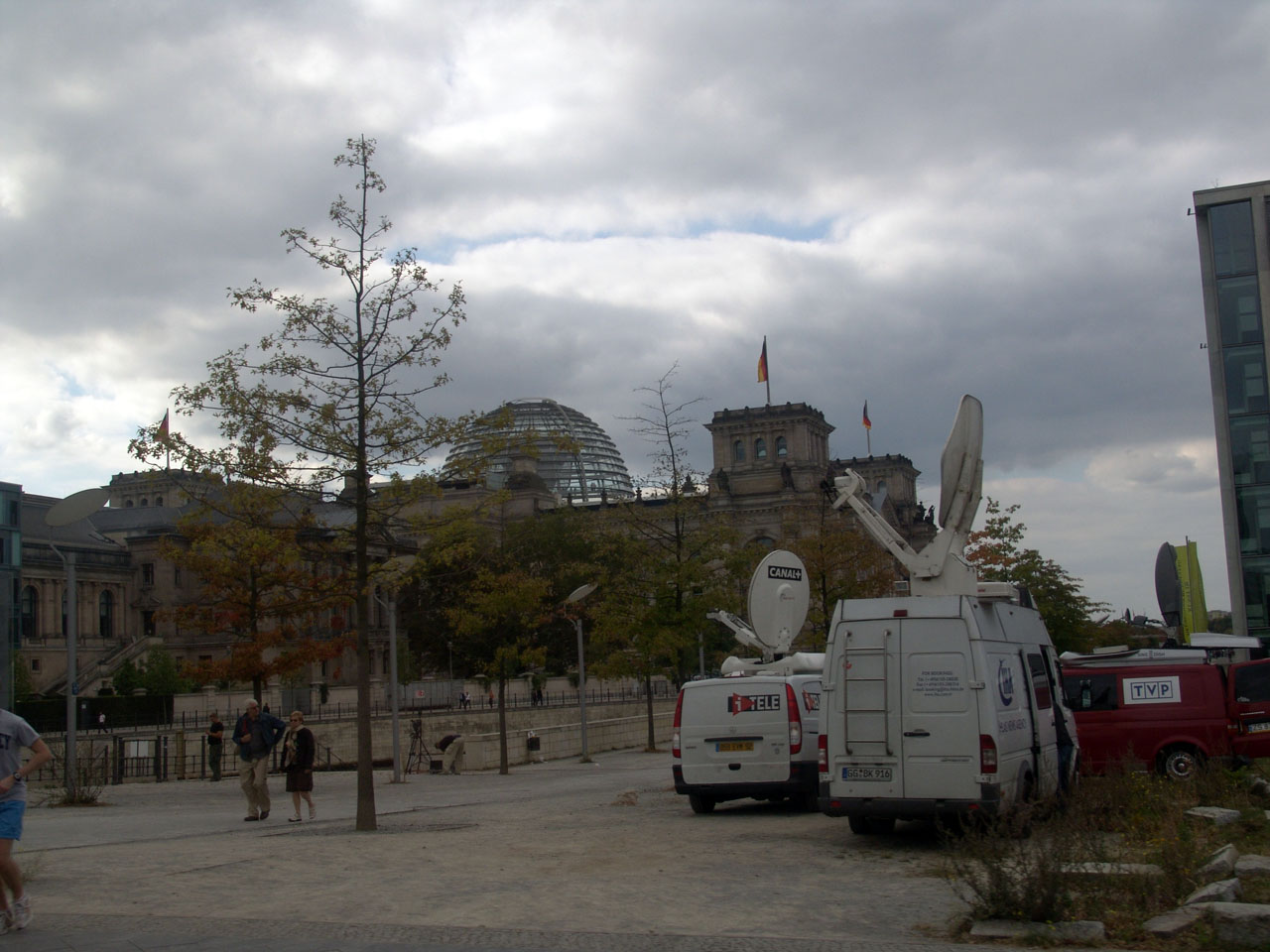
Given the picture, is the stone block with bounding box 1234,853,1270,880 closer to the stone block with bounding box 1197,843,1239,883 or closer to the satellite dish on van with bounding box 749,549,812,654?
the stone block with bounding box 1197,843,1239,883

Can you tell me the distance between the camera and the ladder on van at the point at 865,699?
13453 millimetres

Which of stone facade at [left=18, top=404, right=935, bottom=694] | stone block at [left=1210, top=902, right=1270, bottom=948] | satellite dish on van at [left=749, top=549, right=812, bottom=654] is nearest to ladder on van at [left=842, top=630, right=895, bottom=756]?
stone block at [left=1210, top=902, right=1270, bottom=948]

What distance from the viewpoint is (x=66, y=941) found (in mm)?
9164

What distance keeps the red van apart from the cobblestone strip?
448 inches

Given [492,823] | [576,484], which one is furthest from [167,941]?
[576,484]

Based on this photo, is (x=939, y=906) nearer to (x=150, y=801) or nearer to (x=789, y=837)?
(x=789, y=837)

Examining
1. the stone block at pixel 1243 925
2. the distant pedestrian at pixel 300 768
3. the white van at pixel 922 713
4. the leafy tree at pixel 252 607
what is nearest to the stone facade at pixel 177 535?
the leafy tree at pixel 252 607

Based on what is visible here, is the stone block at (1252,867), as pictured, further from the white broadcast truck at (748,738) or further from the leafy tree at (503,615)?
the leafy tree at (503,615)

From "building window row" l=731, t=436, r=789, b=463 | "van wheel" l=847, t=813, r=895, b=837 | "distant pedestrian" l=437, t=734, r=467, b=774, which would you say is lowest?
"distant pedestrian" l=437, t=734, r=467, b=774

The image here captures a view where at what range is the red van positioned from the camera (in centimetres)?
1905

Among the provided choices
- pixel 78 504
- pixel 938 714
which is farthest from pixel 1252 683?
pixel 78 504

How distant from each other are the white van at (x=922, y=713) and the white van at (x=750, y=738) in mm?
3574

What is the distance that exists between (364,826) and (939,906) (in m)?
8.77

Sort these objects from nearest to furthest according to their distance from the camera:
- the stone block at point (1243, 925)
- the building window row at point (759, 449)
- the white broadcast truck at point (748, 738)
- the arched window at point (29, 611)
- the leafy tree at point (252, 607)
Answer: the stone block at point (1243, 925), the white broadcast truck at point (748, 738), the leafy tree at point (252, 607), the arched window at point (29, 611), the building window row at point (759, 449)
